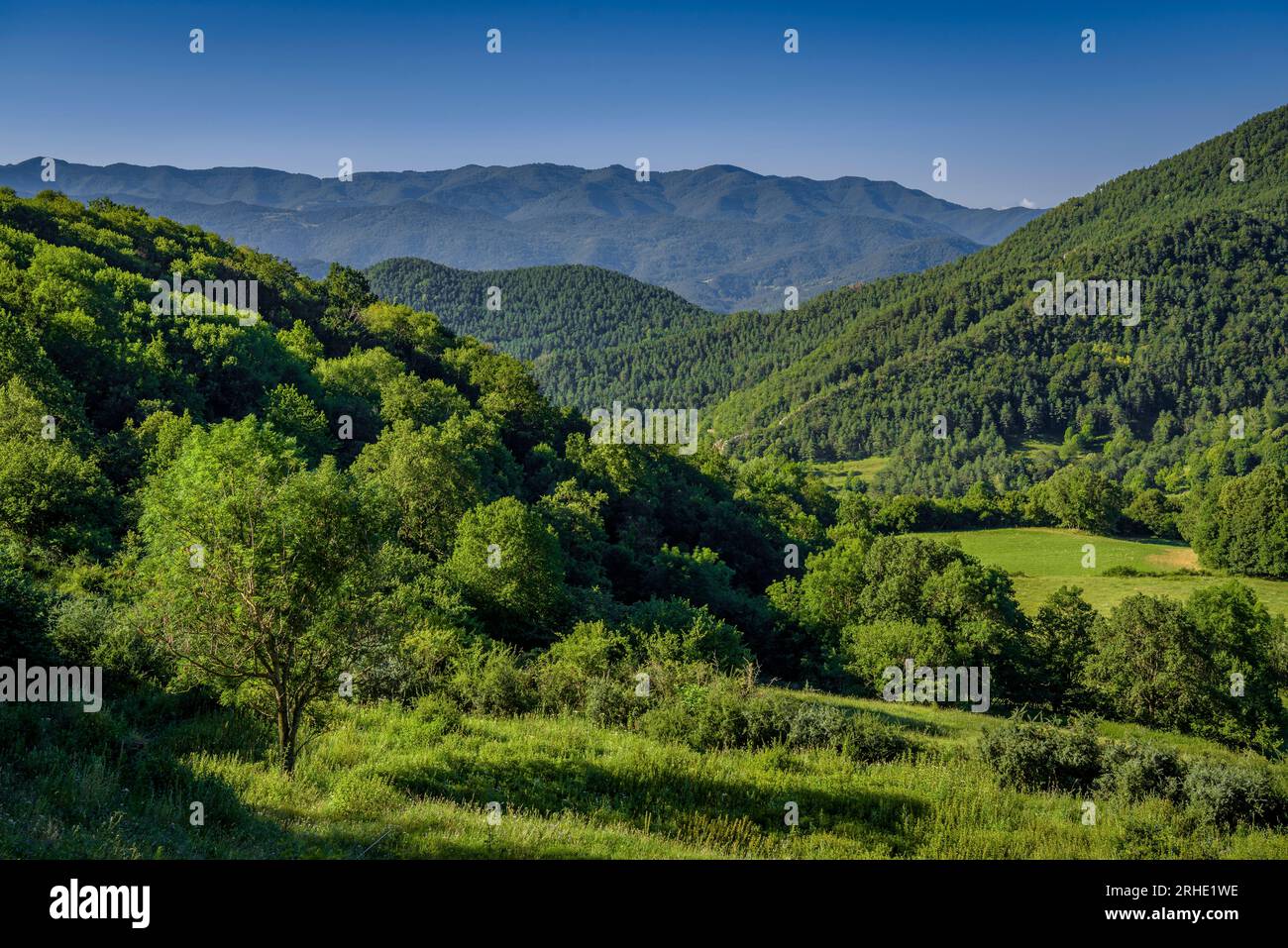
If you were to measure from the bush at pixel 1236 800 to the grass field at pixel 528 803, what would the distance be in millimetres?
722

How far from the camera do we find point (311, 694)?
1531 cm

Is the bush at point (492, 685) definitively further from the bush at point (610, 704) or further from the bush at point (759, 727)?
the bush at point (759, 727)

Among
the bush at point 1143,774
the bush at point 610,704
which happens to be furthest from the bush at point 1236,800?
the bush at point 610,704

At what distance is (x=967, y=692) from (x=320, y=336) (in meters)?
73.7

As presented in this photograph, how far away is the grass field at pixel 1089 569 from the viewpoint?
283 ft

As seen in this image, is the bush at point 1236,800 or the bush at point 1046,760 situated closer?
the bush at point 1236,800

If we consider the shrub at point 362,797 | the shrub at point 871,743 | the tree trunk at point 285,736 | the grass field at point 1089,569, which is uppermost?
the tree trunk at point 285,736

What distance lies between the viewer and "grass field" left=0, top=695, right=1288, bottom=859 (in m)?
10.9

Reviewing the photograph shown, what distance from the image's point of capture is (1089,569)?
326ft

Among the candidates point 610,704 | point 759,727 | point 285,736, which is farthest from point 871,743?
point 285,736

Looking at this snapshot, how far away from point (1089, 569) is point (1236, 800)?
93.5m

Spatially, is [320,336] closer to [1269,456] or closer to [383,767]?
[383,767]

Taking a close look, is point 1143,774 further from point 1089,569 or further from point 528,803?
point 1089,569
